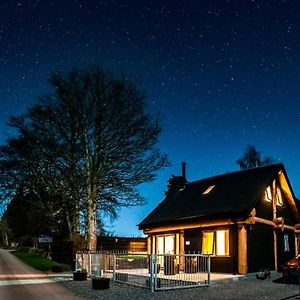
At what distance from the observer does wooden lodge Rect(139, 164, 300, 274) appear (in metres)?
21.1

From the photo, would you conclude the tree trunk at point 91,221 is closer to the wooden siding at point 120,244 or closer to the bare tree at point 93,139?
the bare tree at point 93,139

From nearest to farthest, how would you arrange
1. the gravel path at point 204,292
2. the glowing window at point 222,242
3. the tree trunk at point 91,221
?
the gravel path at point 204,292 → the glowing window at point 222,242 → the tree trunk at point 91,221

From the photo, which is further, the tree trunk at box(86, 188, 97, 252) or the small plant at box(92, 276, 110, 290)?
the tree trunk at box(86, 188, 97, 252)

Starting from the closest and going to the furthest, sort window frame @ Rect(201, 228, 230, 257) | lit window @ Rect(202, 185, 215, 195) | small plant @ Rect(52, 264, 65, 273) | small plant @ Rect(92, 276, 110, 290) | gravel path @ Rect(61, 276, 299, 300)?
1. gravel path @ Rect(61, 276, 299, 300)
2. small plant @ Rect(92, 276, 110, 290)
3. window frame @ Rect(201, 228, 230, 257)
4. small plant @ Rect(52, 264, 65, 273)
5. lit window @ Rect(202, 185, 215, 195)

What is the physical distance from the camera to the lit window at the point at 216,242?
71.3ft

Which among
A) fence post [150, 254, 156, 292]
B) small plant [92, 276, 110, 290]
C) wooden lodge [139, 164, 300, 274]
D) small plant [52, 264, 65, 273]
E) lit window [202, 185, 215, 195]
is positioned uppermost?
lit window [202, 185, 215, 195]

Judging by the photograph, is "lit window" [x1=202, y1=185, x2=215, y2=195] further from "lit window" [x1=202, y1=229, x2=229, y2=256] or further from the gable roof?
"lit window" [x1=202, y1=229, x2=229, y2=256]

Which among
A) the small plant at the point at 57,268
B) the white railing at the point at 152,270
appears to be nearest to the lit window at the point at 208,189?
the white railing at the point at 152,270

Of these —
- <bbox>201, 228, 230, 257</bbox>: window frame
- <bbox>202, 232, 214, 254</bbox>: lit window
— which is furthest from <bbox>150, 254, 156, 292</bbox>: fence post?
<bbox>202, 232, 214, 254</bbox>: lit window

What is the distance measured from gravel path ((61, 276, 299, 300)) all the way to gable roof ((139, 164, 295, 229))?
439 cm

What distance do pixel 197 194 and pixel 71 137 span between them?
859 centimetres

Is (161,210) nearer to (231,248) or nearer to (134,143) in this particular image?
(134,143)

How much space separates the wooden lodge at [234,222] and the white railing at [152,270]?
1414 millimetres

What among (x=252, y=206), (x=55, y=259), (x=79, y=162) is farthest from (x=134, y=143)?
(x=55, y=259)
